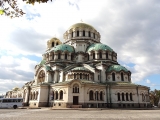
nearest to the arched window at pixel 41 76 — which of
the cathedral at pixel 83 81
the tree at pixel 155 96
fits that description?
the cathedral at pixel 83 81

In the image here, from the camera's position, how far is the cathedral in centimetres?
3197

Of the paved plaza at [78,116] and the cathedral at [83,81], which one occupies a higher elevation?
the cathedral at [83,81]

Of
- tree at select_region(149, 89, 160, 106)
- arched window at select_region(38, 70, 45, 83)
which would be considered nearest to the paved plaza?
arched window at select_region(38, 70, 45, 83)

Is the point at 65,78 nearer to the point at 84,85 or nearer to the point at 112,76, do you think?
the point at 84,85

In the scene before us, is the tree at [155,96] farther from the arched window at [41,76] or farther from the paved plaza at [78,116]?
the paved plaza at [78,116]

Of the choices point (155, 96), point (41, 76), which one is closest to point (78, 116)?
point (41, 76)

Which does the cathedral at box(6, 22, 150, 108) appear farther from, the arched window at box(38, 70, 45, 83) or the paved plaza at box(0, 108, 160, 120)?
the paved plaza at box(0, 108, 160, 120)

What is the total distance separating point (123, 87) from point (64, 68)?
15458 mm

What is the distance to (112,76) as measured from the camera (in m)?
37.9

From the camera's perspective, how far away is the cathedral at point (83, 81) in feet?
105

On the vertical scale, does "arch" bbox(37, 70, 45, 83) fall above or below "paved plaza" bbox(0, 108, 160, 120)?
above

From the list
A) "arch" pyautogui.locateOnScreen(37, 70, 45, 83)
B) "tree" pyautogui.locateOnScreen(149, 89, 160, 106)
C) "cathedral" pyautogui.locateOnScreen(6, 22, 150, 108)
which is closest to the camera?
"cathedral" pyautogui.locateOnScreen(6, 22, 150, 108)

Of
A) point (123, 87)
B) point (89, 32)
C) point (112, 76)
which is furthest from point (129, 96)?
point (89, 32)

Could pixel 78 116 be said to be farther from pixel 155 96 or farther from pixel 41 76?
pixel 155 96
